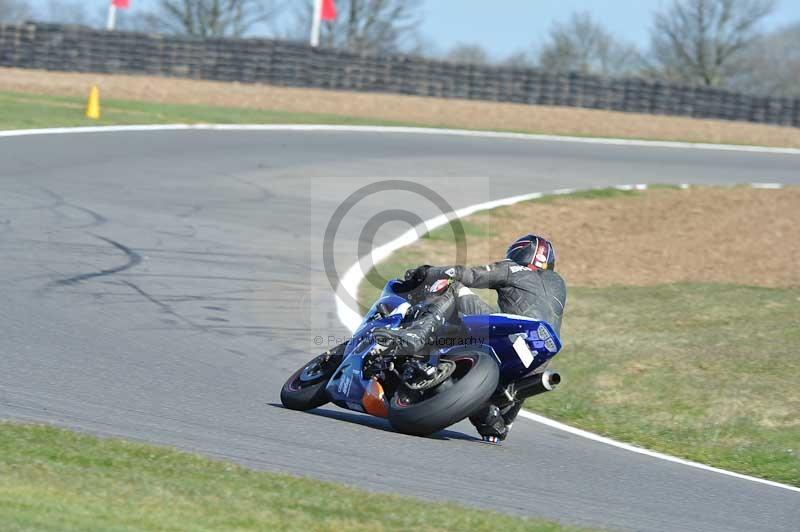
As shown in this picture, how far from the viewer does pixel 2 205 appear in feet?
45.6

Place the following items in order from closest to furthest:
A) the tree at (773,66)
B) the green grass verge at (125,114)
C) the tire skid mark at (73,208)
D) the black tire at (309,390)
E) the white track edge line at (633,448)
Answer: the white track edge line at (633,448), the black tire at (309,390), the tire skid mark at (73,208), the green grass verge at (125,114), the tree at (773,66)

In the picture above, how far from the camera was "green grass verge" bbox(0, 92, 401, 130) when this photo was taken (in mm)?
21547

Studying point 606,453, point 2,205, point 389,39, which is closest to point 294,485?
point 606,453

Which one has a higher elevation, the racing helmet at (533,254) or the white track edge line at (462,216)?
the racing helmet at (533,254)

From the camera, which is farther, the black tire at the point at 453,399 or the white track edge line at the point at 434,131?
the white track edge line at the point at 434,131

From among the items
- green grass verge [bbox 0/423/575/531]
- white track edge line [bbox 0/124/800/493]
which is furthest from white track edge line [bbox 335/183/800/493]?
green grass verge [bbox 0/423/575/531]

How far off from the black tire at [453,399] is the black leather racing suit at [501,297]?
337 millimetres

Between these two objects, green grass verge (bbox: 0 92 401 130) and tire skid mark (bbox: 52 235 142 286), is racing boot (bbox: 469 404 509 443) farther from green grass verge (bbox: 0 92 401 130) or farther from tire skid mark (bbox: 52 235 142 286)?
green grass verge (bbox: 0 92 401 130)

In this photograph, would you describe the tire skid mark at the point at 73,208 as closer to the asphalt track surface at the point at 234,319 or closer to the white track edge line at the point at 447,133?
the asphalt track surface at the point at 234,319

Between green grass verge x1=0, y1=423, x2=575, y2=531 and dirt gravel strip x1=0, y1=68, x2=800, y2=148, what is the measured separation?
73.8 feet

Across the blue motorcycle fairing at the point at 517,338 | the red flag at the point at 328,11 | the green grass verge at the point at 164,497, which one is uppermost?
the red flag at the point at 328,11

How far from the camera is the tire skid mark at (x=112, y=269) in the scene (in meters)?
10.9

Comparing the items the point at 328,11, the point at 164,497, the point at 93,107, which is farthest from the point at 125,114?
the point at 164,497

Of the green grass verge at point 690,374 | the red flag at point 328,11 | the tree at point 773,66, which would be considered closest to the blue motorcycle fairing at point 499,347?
the green grass verge at point 690,374
